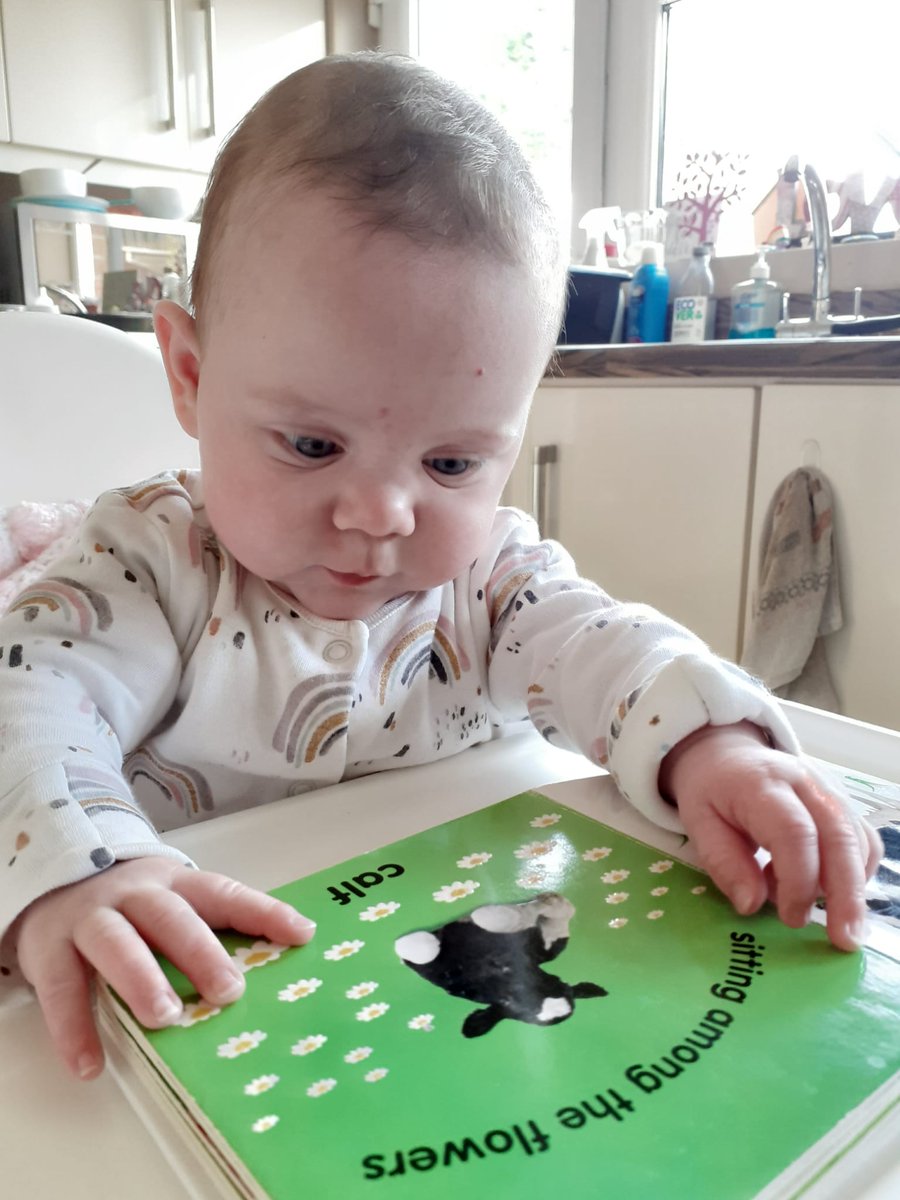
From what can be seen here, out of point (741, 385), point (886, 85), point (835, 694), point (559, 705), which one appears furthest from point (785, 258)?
point (559, 705)

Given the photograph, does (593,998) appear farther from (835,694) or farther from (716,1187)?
(835,694)

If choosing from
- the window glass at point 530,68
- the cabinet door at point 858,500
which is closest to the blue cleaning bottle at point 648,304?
the window glass at point 530,68

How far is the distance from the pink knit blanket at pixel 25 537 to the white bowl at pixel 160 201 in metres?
2.05

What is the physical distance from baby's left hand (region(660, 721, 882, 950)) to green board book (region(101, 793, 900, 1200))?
0.01 metres

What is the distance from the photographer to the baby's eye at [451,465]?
0.51 m

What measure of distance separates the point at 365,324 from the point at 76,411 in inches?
23.8

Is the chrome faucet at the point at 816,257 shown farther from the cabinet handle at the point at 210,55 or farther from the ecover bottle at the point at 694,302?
the cabinet handle at the point at 210,55

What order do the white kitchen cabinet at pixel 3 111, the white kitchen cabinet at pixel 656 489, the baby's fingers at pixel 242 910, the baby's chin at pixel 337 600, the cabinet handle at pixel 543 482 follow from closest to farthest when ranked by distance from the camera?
the baby's fingers at pixel 242 910
the baby's chin at pixel 337 600
the white kitchen cabinet at pixel 656 489
the cabinet handle at pixel 543 482
the white kitchen cabinet at pixel 3 111

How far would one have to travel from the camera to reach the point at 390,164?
0.48m

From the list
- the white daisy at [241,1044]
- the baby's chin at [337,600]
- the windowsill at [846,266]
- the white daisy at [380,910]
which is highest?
the windowsill at [846,266]

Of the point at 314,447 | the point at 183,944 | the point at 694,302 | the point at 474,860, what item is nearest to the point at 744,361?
the point at 694,302

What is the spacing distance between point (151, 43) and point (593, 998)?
3.00 metres

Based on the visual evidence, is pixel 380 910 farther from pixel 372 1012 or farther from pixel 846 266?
pixel 846 266

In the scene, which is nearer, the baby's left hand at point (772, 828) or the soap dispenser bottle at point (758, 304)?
the baby's left hand at point (772, 828)
